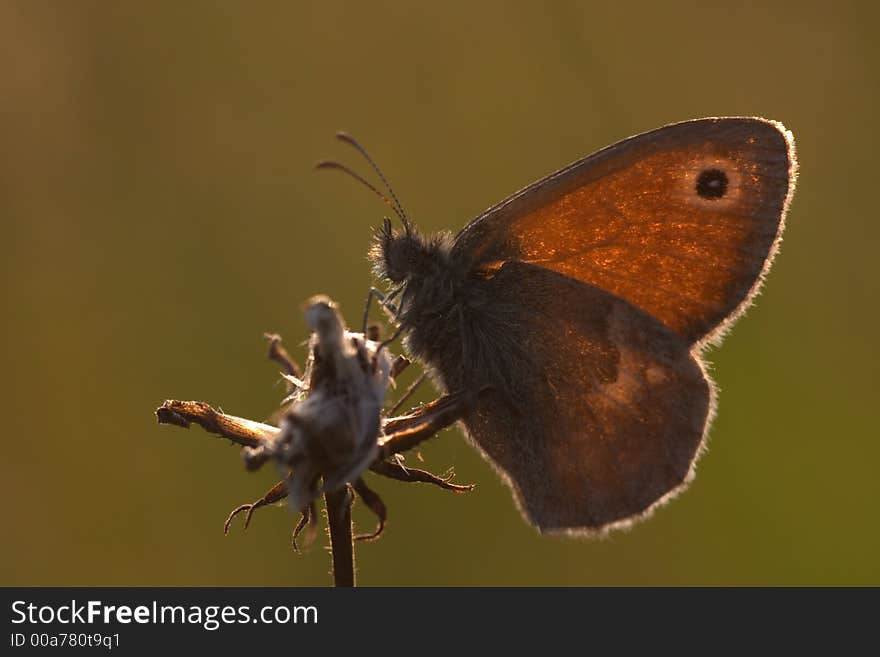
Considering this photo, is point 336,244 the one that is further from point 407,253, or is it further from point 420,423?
point 420,423

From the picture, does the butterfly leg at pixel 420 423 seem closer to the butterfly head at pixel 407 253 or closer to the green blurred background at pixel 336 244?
the butterfly head at pixel 407 253

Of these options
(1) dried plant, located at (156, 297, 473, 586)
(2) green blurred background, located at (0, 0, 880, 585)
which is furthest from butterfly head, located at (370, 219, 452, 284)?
(2) green blurred background, located at (0, 0, 880, 585)

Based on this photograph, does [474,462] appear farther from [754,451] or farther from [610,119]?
[610,119]

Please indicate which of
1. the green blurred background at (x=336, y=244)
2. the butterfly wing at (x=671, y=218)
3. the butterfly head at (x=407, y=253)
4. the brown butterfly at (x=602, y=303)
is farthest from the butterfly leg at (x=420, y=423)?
the green blurred background at (x=336, y=244)

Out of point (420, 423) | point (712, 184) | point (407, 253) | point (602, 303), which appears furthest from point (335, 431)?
point (712, 184)

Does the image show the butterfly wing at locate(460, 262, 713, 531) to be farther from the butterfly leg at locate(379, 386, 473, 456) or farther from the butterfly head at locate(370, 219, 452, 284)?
the butterfly leg at locate(379, 386, 473, 456)

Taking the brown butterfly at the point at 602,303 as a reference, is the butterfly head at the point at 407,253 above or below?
above
